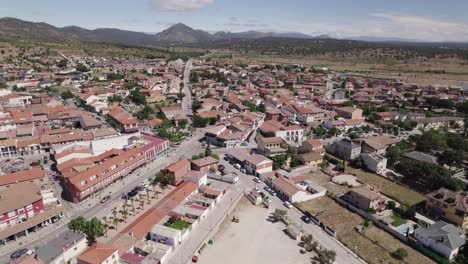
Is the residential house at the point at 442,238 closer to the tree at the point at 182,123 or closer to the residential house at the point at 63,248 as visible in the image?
the residential house at the point at 63,248

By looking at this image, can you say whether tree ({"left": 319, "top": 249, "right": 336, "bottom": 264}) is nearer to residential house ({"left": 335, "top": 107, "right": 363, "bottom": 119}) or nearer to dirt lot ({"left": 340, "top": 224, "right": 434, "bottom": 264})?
dirt lot ({"left": 340, "top": 224, "right": 434, "bottom": 264})

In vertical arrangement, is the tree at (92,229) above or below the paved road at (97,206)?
above

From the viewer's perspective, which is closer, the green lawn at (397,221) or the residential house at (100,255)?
the residential house at (100,255)

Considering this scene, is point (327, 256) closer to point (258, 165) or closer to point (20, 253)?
point (258, 165)

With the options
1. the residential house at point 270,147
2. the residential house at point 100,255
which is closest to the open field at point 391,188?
the residential house at point 270,147

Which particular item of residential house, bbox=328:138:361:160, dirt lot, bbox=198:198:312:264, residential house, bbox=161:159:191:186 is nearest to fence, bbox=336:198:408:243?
dirt lot, bbox=198:198:312:264

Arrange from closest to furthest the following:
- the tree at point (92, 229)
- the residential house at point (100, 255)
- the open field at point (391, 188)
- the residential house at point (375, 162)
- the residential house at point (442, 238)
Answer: the residential house at point (100, 255), the residential house at point (442, 238), the tree at point (92, 229), the open field at point (391, 188), the residential house at point (375, 162)

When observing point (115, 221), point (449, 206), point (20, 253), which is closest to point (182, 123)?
point (115, 221)
